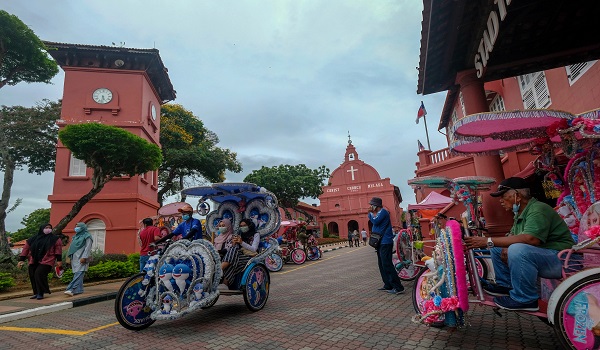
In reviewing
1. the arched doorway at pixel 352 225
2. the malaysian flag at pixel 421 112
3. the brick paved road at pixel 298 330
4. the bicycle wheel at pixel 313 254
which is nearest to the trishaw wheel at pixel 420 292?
the brick paved road at pixel 298 330

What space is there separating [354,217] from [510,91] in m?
34.6

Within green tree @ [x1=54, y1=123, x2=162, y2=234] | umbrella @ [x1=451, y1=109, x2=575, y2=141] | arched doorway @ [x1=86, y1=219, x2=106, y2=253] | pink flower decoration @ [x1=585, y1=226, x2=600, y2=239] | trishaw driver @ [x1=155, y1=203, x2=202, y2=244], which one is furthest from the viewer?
arched doorway @ [x1=86, y1=219, x2=106, y2=253]

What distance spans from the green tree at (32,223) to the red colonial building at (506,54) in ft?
156

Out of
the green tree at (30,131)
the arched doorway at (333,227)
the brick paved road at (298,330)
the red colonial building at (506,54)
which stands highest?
the green tree at (30,131)

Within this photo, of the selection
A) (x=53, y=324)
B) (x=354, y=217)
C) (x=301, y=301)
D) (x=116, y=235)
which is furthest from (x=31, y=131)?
(x=354, y=217)

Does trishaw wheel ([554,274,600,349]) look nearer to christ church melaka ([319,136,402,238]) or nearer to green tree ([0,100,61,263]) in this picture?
green tree ([0,100,61,263])

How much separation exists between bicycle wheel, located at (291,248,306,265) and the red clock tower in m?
8.21

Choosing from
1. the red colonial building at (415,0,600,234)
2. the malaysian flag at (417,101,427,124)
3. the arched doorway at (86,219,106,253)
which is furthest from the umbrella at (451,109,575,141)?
the malaysian flag at (417,101,427,124)

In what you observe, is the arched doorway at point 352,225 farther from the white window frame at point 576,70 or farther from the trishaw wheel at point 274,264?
the white window frame at point 576,70

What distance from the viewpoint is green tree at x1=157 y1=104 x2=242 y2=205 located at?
2495 centimetres

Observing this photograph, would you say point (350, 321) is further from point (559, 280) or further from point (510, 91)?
point (510, 91)

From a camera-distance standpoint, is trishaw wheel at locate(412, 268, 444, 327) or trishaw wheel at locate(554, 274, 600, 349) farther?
trishaw wheel at locate(412, 268, 444, 327)

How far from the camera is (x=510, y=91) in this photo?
483 inches

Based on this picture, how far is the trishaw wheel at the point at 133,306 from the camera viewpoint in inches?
157
